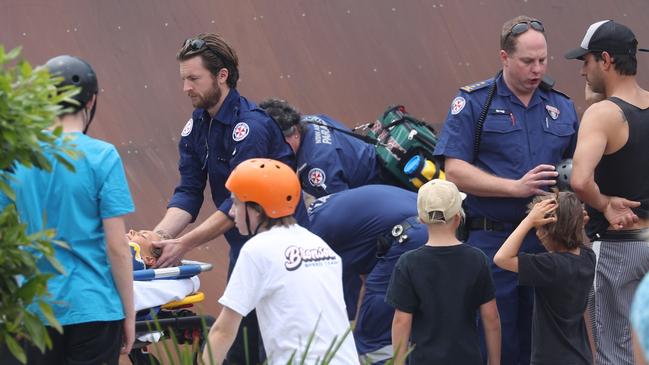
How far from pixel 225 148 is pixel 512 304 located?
1.42m

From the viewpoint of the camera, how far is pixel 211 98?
536 cm

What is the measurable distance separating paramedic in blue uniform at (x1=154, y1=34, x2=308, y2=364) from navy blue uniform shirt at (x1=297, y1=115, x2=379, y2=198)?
125mm

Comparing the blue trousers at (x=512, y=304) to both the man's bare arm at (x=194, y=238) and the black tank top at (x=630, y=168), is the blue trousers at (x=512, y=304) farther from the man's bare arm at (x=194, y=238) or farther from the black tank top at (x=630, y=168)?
the man's bare arm at (x=194, y=238)

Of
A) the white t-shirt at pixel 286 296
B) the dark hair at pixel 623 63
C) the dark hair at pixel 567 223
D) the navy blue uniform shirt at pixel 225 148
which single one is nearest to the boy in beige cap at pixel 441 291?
the dark hair at pixel 567 223

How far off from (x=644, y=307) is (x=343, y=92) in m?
5.53

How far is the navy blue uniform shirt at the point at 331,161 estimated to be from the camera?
5.64 meters

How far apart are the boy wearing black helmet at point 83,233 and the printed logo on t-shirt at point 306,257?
1.83 feet

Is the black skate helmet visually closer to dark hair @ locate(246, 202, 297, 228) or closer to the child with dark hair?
dark hair @ locate(246, 202, 297, 228)

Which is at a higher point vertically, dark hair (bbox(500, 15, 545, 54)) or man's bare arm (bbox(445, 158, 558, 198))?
dark hair (bbox(500, 15, 545, 54))

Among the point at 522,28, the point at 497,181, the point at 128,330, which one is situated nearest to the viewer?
the point at 128,330

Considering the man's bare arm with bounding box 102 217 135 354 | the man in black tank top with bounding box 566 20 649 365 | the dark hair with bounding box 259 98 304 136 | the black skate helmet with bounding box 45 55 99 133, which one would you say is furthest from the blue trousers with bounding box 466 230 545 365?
the black skate helmet with bounding box 45 55 99 133

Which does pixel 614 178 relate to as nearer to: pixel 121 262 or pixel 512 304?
pixel 512 304

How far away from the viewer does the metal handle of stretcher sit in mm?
5008

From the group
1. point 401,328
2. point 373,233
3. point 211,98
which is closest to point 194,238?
point 211,98
